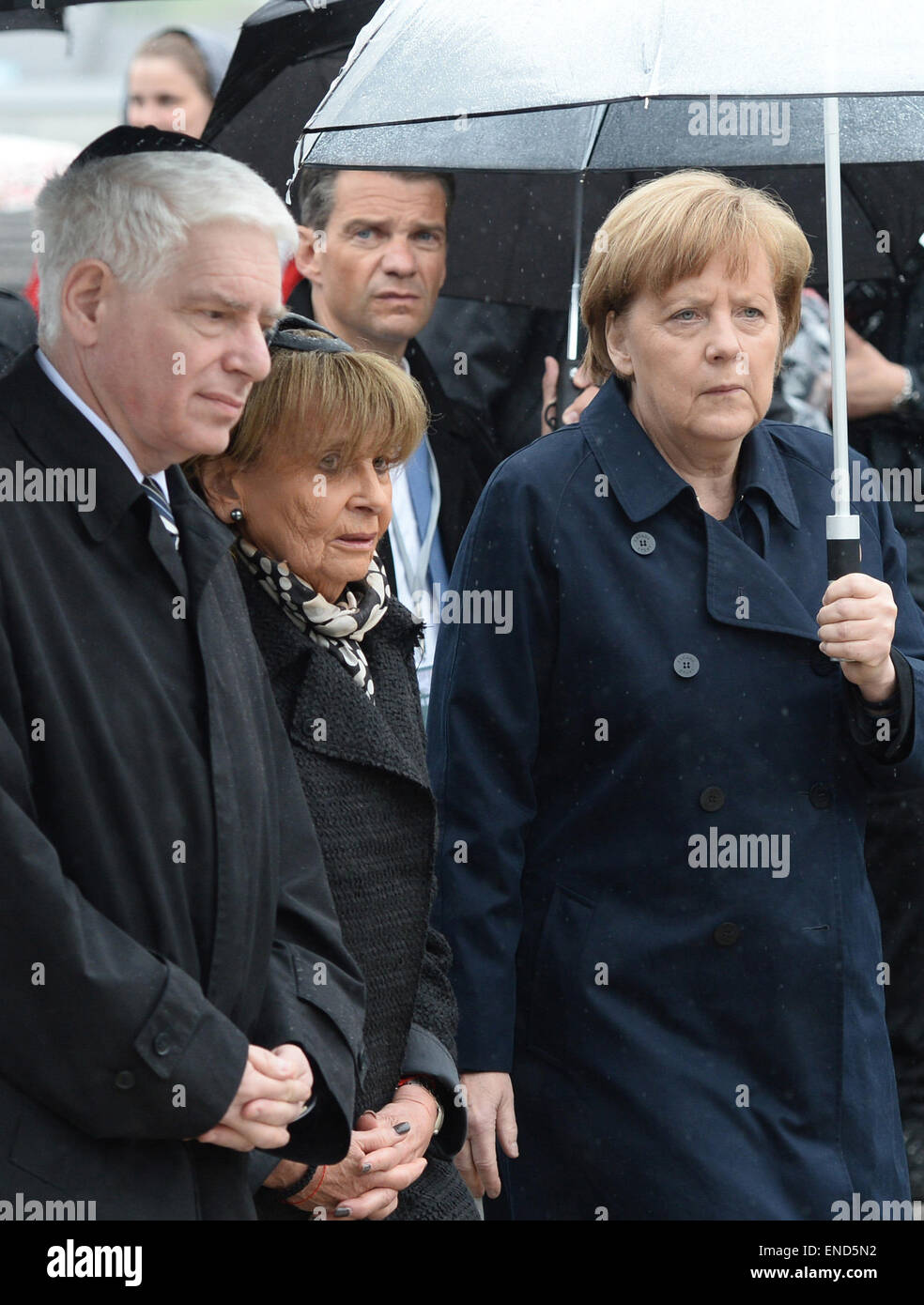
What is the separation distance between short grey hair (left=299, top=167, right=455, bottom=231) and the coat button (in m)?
1.62

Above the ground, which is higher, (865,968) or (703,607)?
(703,607)

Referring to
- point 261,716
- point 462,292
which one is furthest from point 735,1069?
point 462,292

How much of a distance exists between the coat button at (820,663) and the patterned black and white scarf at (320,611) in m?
0.72

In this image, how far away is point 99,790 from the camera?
7.12ft

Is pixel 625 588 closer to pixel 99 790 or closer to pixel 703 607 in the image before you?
pixel 703 607

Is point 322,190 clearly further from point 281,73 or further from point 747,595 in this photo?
point 747,595

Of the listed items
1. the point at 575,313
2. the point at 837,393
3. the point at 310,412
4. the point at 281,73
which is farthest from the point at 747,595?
the point at 281,73

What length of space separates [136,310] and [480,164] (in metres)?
1.51

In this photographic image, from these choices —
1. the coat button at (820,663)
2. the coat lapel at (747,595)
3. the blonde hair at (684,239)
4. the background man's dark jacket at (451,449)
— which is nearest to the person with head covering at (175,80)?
the background man's dark jacket at (451,449)

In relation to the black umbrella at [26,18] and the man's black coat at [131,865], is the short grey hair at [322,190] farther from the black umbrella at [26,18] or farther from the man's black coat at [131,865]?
the man's black coat at [131,865]

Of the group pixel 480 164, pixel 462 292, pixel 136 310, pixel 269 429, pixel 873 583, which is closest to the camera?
pixel 136 310

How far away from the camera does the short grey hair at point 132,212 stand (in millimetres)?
2338

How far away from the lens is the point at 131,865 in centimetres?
219
